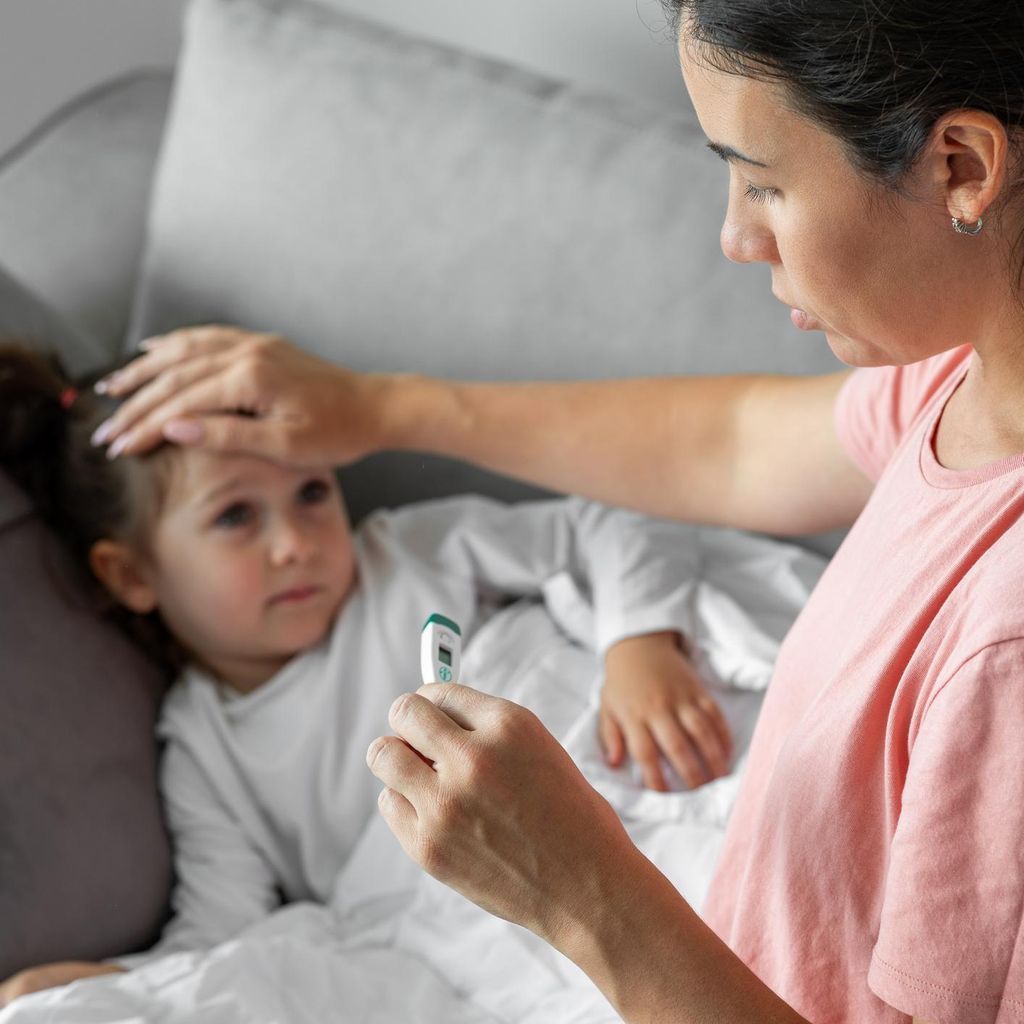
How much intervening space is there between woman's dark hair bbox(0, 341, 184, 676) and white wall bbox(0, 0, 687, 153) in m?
0.76

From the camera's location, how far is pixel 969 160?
2.03ft

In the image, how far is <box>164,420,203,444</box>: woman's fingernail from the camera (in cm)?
128

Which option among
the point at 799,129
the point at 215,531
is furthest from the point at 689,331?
the point at 799,129

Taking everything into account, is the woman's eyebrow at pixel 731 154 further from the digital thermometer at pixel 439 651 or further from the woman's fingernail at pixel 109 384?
the woman's fingernail at pixel 109 384

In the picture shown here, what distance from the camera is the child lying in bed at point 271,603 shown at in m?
1.31

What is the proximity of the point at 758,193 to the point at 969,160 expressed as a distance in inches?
4.2

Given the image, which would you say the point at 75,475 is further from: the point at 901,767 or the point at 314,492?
the point at 901,767

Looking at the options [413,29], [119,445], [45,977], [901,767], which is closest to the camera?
[901,767]

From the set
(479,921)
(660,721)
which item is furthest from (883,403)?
(479,921)

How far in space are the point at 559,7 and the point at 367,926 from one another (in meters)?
1.16

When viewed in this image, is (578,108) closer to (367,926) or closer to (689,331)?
(689,331)

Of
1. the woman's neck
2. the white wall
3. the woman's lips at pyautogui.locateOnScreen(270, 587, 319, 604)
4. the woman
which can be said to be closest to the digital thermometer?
the woman

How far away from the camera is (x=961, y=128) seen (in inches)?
23.9

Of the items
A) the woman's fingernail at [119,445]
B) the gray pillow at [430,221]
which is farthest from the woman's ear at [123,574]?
the gray pillow at [430,221]
